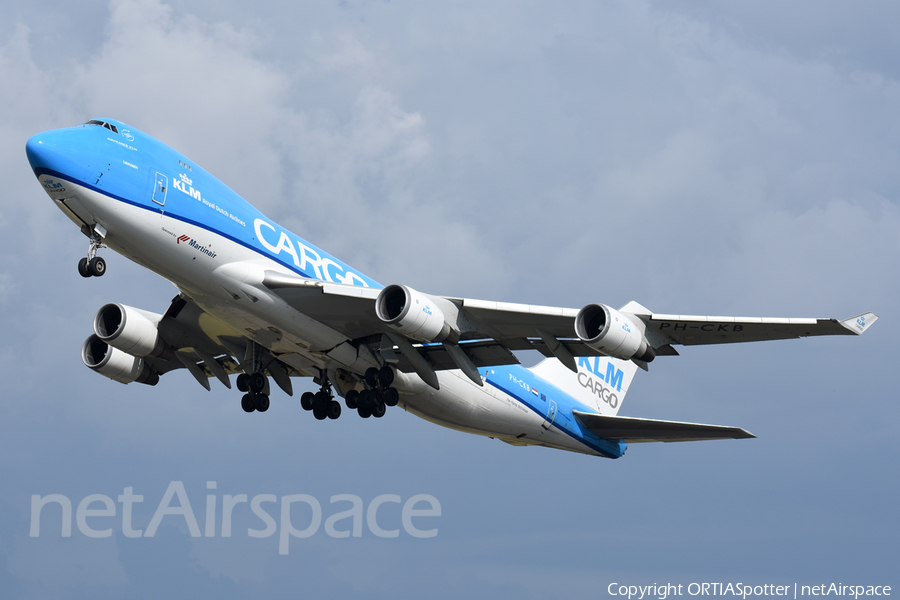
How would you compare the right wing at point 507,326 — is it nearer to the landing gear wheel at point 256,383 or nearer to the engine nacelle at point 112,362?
the landing gear wheel at point 256,383

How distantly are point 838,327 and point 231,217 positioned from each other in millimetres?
13908

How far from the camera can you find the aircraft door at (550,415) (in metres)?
30.9

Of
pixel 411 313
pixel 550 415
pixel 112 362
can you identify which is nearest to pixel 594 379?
pixel 550 415

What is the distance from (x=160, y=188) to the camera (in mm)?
21203

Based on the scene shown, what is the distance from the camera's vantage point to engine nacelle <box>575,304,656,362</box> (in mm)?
21188

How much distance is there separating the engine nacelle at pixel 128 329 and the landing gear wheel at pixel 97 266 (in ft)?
18.9

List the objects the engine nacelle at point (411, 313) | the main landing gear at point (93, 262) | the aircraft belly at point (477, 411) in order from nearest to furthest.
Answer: the main landing gear at point (93, 262), the engine nacelle at point (411, 313), the aircraft belly at point (477, 411)

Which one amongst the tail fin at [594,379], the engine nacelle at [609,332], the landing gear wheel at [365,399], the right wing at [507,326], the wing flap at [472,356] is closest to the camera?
the engine nacelle at [609,332]

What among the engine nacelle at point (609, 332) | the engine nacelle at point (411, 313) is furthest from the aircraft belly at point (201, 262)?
the engine nacelle at point (609, 332)

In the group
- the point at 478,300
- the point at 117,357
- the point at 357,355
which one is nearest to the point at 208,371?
the point at 117,357

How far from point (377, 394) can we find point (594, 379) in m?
12.4

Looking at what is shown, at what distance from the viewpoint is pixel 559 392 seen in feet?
106

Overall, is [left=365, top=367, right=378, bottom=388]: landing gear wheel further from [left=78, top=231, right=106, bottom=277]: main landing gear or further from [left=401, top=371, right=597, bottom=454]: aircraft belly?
[left=78, top=231, right=106, bottom=277]: main landing gear

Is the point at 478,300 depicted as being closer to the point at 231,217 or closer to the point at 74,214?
the point at 231,217
